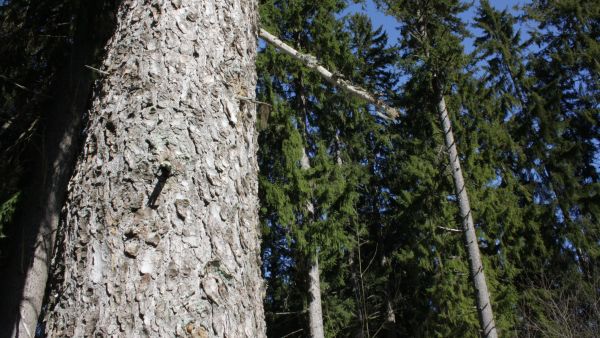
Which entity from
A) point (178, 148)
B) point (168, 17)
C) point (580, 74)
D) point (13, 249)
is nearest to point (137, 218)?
point (178, 148)

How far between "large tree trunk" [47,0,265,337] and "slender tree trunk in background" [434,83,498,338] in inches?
303

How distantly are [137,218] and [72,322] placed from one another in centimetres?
35

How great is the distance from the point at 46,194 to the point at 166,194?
513cm

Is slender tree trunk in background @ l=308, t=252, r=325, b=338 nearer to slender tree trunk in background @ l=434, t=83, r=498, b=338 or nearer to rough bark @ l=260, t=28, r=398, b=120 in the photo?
slender tree trunk in background @ l=434, t=83, r=498, b=338

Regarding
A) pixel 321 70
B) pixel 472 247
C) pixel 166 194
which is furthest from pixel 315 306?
pixel 166 194

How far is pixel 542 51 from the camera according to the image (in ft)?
62.9

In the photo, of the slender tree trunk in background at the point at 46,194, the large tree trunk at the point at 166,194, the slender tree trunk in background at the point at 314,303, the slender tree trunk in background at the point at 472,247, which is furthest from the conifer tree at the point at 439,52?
the large tree trunk at the point at 166,194

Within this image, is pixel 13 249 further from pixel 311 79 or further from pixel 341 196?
pixel 311 79

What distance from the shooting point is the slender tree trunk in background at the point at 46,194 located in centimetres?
566

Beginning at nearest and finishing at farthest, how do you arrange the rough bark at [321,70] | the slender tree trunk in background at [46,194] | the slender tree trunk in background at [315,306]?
the rough bark at [321,70] → the slender tree trunk in background at [46,194] → the slender tree trunk in background at [315,306]

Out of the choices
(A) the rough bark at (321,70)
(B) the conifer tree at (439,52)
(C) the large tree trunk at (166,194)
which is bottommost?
(C) the large tree trunk at (166,194)

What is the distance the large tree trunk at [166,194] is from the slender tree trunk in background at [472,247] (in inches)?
303

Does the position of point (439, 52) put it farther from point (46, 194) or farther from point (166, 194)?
point (166, 194)

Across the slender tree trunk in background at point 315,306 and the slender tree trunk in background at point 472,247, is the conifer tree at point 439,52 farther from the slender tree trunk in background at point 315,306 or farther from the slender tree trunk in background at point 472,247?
the slender tree trunk in background at point 315,306
